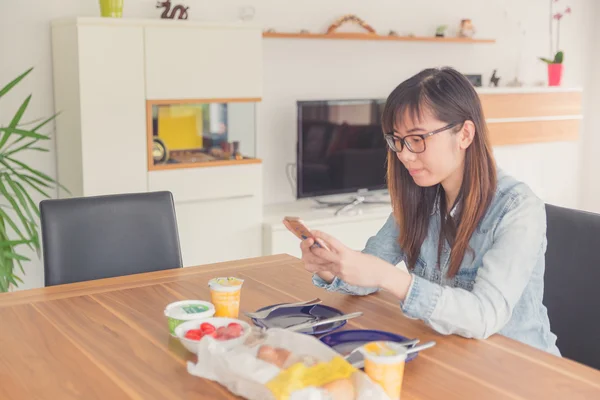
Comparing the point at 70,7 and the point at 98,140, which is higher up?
the point at 70,7

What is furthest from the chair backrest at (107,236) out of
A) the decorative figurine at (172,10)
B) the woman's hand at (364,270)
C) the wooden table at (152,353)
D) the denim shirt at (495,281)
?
the decorative figurine at (172,10)

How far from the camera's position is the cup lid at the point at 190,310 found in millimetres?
1602

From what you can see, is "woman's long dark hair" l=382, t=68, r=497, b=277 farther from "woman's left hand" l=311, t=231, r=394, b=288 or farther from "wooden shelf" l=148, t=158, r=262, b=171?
"wooden shelf" l=148, t=158, r=262, b=171

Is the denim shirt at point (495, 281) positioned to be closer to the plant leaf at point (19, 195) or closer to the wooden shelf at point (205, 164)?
the plant leaf at point (19, 195)

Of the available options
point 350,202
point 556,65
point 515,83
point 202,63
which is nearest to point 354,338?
point 202,63

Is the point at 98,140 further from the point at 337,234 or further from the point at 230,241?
the point at 337,234

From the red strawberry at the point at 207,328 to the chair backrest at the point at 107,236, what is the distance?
819 millimetres

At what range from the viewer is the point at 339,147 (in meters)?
4.36

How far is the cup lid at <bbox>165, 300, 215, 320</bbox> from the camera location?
63.1 inches

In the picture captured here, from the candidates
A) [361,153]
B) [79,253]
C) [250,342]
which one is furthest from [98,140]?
[250,342]

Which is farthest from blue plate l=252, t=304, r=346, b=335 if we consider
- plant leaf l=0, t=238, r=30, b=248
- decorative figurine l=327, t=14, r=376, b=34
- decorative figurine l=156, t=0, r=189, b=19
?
decorative figurine l=327, t=14, r=376, b=34

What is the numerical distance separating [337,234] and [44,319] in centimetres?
252

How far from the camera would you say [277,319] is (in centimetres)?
171

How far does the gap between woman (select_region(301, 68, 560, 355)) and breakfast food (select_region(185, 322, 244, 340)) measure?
246mm
